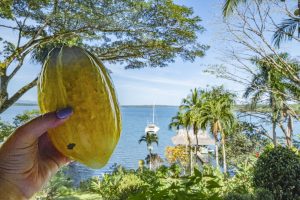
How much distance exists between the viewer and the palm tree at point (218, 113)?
26766 millimetres

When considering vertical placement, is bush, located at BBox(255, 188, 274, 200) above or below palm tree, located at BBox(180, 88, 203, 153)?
below

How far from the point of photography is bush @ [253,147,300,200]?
7.53 meters

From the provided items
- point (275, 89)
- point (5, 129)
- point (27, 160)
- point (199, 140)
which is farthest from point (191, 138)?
point (27, 160)

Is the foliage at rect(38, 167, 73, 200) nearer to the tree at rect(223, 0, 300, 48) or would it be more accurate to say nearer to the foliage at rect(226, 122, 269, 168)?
the tree at rect(223, 0, 300, 48)

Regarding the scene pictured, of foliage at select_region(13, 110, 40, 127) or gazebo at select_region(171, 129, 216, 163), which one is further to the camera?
gazebo at select_region(171, 129, 216, 163)

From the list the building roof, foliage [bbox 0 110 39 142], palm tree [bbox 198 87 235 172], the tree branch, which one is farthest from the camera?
the building roof

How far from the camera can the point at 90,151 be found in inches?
26.0

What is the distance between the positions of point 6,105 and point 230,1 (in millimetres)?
7099

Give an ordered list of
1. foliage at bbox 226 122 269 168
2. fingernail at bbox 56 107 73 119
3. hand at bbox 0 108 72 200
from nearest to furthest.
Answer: fingernail at bbox 56 107 73 119 < hand at bbox 0 108 72 200 < foliage at bbox 226 122 269 168

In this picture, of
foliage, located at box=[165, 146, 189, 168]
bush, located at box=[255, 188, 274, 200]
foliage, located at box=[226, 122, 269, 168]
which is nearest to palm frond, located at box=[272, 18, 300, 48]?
bush, located at box=[255, 188, 274, 200]

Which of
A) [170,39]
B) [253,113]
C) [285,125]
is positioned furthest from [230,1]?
[285,125]

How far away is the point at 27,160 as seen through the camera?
2.90ft

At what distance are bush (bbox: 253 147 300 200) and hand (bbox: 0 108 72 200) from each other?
7.28 m

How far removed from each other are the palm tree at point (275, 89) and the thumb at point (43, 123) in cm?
1396
